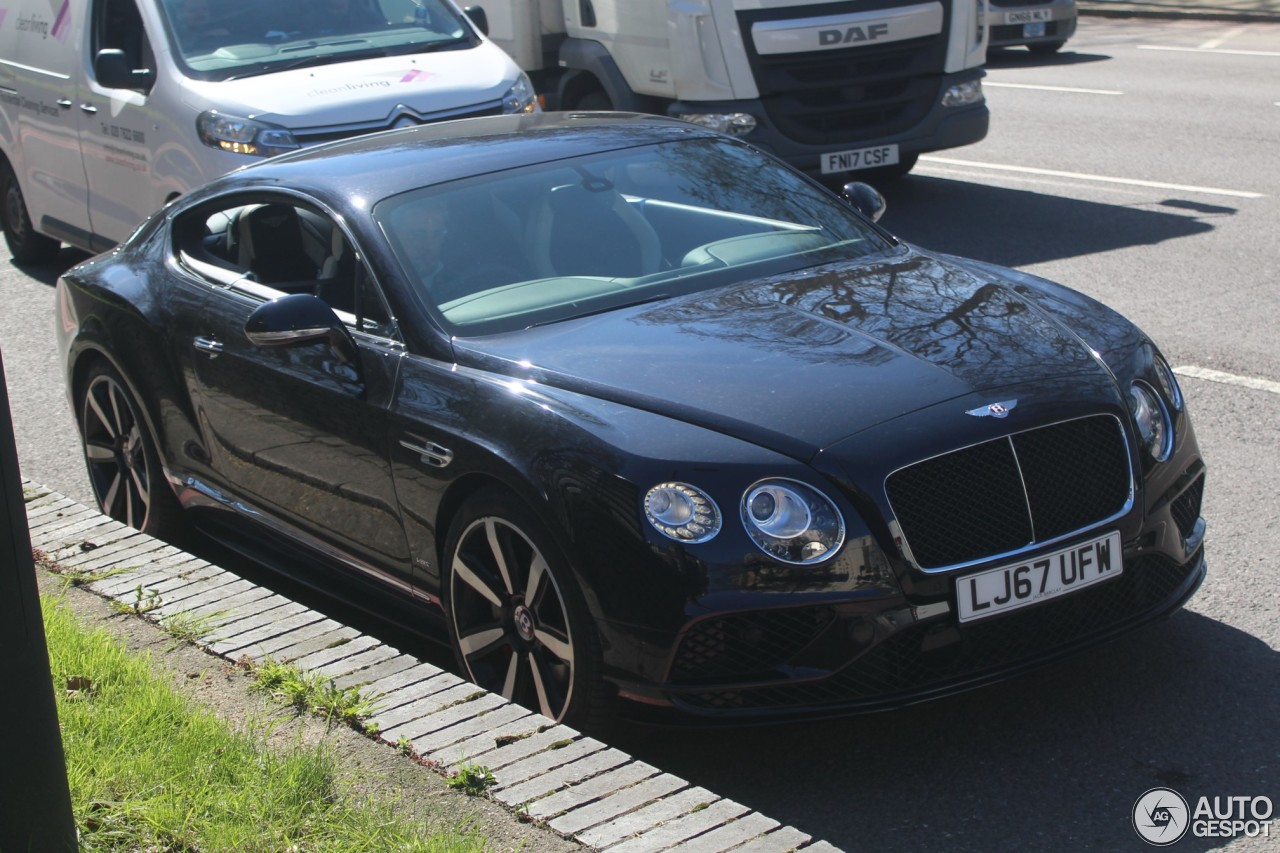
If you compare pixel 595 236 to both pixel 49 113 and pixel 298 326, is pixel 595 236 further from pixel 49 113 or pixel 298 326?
pixel 49 113

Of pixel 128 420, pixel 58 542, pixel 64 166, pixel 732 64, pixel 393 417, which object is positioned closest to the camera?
pixel 393 417

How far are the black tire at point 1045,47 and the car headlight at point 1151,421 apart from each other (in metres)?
17.1

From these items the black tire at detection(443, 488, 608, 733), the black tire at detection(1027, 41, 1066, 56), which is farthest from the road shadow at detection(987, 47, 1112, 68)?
the black tire at detection(443, 488, 608, 733)

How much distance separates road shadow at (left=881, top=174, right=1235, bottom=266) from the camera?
10352 millimetres

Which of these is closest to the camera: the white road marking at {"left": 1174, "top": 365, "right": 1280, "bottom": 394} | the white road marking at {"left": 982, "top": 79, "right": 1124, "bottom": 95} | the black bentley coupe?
the black bentley coupe

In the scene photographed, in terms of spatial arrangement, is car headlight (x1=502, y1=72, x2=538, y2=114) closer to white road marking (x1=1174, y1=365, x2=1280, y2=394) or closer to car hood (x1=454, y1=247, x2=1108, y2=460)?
white road marking (x1=1174, y1=365, x2=1280, y2=394)

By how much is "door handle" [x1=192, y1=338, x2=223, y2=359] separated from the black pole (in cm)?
243

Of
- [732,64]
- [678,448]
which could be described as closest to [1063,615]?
[678,448]

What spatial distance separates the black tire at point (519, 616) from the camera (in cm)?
407

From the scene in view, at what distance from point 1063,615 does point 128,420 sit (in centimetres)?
349

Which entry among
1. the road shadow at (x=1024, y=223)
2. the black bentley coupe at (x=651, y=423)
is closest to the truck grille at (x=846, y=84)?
the road shadow at (x=1024, y=223)

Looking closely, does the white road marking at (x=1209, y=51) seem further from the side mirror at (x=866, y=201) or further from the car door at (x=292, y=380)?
the car door at (x=292, y=380)

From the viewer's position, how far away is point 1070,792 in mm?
3896

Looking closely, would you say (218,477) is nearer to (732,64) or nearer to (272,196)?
(272,196)
